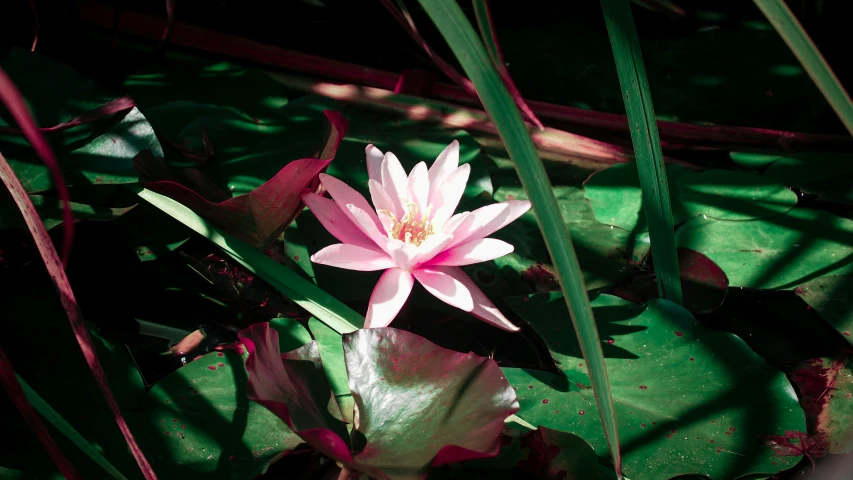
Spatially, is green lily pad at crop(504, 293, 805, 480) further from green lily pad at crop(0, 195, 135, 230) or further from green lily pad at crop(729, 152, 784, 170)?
green lily pad at crop(0, 195, 135, 230)

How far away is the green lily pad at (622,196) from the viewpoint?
1.29 meters

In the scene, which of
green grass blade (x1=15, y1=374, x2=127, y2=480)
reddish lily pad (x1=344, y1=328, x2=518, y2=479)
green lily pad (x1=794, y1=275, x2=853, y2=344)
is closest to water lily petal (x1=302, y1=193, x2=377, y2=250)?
reddish lily pad (x1=344, y1=328, x2=518, y2=479)

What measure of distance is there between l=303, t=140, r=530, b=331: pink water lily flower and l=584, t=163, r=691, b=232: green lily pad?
0.42m

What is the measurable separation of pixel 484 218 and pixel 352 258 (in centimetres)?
22

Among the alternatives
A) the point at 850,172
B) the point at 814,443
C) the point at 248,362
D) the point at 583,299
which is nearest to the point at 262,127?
the point at 248,362

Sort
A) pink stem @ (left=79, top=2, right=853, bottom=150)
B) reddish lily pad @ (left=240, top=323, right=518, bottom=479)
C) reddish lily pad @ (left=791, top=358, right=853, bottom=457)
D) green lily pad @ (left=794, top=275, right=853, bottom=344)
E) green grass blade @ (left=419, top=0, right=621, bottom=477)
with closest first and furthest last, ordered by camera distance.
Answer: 1. green grass blade @ (left=419, top=0, right=621, bottom=477)
2. reddish lily pad @ (left=240, top=323, right=518, bottom=479)
3. reddish lily pad @ (left=791, top=358, right=853, bottom=457)
4. green lily pad @ (left=794, top=275, right=853, bottom=344)
5. pink stem @ (left=79, top=2, right=853, bottom=150)

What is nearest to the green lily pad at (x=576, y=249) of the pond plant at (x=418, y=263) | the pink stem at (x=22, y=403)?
the pond plant at (x=418, y=263)

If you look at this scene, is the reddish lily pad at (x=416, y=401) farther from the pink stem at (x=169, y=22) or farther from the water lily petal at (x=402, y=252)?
the pink stem at (x=169, y=22)

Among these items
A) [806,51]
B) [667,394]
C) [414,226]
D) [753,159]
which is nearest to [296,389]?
[414,226]

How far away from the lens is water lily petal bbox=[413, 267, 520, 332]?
35.0 inches

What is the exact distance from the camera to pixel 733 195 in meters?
1.32

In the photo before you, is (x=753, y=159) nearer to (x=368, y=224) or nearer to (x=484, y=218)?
(x=484, y=218)

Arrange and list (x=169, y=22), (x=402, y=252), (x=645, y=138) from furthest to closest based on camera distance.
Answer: (x=169, y=22) → (x=645, y=138) → (x=402, y=252)

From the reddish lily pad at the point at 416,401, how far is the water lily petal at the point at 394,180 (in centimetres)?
28
